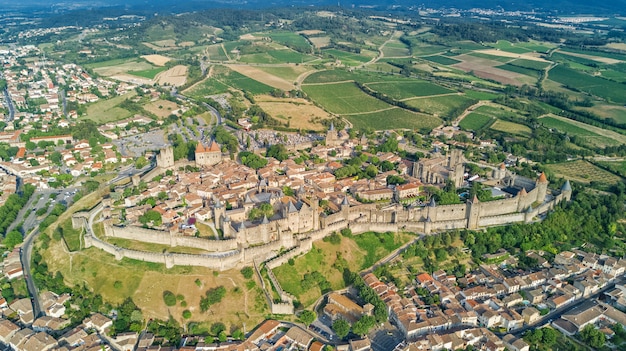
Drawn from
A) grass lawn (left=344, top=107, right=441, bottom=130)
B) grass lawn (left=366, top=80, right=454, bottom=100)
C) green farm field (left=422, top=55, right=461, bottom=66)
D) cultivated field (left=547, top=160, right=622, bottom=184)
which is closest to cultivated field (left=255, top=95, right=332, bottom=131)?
grass lawn (left=344, top=107, right=441, bottom=130)

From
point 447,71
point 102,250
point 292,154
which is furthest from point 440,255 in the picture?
point 447,71

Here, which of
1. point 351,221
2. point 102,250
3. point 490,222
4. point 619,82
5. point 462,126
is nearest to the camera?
point 102,250

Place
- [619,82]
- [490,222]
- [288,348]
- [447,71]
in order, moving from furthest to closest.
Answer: [447,71] < [619,82] < [490,222] < [288,348]

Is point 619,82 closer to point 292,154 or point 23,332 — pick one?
point 292,154

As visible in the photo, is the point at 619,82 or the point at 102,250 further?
the point at 619,82

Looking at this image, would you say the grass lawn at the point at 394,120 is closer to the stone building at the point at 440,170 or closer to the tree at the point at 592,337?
the stone building at the point at 440,170

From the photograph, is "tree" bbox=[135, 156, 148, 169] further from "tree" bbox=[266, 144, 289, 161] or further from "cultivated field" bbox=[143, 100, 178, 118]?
"cultivated field" bbox=[143, 100, 178, 118]

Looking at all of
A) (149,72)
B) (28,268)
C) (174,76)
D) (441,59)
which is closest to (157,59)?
(149,72)
